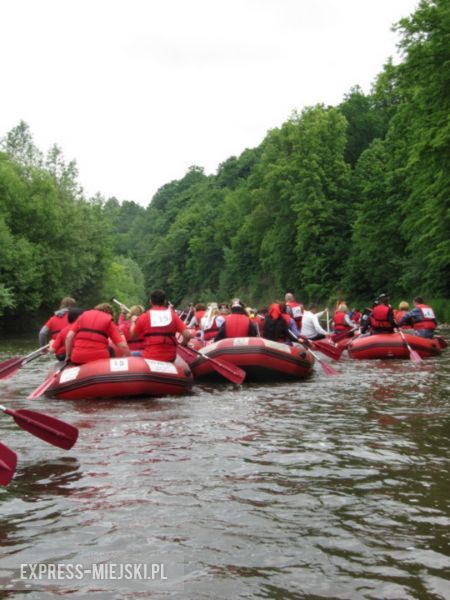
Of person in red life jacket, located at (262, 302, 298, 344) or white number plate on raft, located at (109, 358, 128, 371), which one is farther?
person in red life jacket, located at (262, 302, 298, 344)

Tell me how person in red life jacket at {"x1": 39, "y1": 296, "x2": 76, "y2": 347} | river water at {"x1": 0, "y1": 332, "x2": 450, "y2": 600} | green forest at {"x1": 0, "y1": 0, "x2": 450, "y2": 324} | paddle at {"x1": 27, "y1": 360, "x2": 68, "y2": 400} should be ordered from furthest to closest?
green forest at {"x1": 0, "y1": 0, "x2": 450, "y2": 324} → person in red life jacket at {"x1": 39, "y1": 296, "x2": 76, "y2": 347} → paddle at {"x1": 27, "y1": 360, "x2": 68, "y2": 400} → river water at {"x1": 0, "y1": 332, "x2": 450, "y2": 600}

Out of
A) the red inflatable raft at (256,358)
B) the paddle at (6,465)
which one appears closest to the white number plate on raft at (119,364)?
the red inflatable raft at (256,358)

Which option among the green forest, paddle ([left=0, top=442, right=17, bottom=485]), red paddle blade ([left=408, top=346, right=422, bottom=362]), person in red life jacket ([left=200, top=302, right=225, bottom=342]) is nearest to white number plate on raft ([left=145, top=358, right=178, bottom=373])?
paddle ([left=0, top=442, right=17, bottom=485])

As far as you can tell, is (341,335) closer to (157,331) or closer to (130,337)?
(130,337)

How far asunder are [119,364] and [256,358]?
2.69m

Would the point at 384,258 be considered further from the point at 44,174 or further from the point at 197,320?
the point at 197,320

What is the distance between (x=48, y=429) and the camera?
5.61 m

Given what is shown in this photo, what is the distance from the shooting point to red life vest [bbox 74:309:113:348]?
9.73 metres

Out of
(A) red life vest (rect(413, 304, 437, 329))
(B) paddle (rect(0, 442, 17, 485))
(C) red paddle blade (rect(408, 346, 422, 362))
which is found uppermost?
(A) red life vest (rect(413, 304, 437, 329))

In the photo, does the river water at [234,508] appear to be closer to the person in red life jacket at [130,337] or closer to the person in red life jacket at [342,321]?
the person in red life jacket at [130,337]

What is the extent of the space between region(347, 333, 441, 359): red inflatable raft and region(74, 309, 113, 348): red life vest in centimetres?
704

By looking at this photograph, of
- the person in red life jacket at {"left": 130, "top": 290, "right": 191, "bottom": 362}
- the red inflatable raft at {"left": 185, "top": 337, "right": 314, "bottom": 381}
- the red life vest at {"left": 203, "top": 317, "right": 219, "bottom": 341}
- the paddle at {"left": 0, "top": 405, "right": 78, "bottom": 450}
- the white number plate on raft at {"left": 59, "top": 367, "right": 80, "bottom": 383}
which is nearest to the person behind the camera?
the paddle at {"left": 0, "top": 405, "right": 78, "bottom": 450}

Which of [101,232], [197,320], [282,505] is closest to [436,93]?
[197,320]

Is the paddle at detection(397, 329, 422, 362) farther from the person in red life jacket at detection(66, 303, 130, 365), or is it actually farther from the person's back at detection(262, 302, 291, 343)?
the person in red life jacket at detection(66, 303, 130, 365)
